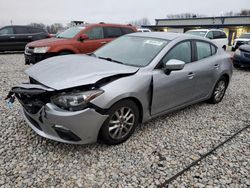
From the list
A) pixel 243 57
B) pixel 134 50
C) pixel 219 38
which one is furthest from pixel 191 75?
pixel 219 38

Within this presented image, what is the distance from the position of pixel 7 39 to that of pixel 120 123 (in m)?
11.5

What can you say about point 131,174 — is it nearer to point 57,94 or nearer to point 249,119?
point 57,94

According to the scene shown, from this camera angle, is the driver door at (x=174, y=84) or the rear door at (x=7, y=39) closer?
the driver door at (x=174, y=84)

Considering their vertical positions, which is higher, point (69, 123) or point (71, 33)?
point (71, 33)

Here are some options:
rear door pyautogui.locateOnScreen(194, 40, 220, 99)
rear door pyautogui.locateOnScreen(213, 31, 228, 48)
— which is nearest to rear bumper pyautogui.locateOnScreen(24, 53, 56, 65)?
rear door pyautogui.locateOnScreen(194, 40, 220, 99)

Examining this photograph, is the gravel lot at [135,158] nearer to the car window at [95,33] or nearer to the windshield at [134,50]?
the windshield at [134,50]

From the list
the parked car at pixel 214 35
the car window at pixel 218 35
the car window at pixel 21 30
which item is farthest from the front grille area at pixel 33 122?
the car window at pixel 218 35

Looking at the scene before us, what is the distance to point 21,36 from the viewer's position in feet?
40.8

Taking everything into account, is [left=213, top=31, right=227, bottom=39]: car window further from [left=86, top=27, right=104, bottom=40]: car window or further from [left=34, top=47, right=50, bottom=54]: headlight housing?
[left=34, top=47, right=50, bottom=54]: headlight housing

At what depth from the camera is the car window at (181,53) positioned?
3568 millimetres

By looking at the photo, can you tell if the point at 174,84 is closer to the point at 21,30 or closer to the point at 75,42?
the point at 75,42

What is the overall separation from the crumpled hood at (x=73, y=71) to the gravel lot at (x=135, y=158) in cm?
92

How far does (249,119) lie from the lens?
14.3 ft

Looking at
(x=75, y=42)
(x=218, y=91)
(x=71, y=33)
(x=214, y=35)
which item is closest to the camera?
(x=218, y=91)
